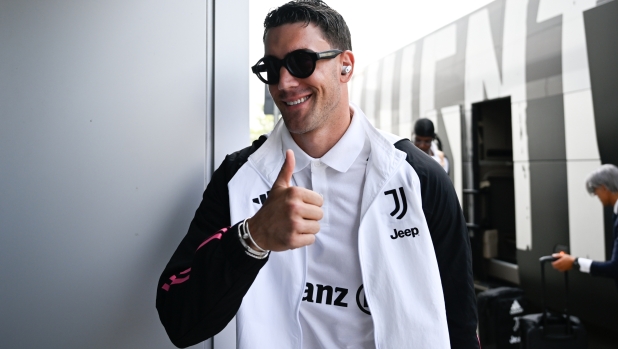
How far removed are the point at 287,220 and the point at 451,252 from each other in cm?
61

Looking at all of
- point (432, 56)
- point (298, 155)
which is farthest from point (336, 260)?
point (432, 56)

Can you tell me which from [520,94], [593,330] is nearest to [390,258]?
[593,330]

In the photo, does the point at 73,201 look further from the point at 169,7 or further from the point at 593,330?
the point at 593,330


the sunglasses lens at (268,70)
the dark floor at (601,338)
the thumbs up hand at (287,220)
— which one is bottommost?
the dark floor at (601,338)

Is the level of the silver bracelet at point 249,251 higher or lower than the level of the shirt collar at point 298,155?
lower

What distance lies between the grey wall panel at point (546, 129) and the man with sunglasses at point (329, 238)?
3.07 metres

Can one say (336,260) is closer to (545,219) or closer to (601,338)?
(601,338)

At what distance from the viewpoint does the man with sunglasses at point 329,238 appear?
1.30m

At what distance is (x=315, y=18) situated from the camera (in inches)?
60.2

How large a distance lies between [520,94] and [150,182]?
386 centimetres

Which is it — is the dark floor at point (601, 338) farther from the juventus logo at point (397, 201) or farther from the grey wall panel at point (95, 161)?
the grey wall panel at point (95, 161)

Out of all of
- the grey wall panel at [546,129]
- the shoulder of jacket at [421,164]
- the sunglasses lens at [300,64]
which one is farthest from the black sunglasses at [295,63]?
the grey wall panel at [546,129]

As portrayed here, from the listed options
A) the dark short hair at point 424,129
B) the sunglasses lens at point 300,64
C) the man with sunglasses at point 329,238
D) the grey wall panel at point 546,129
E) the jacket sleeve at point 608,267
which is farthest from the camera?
the dark short hair at point 424,129

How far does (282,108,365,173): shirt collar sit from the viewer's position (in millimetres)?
1506
